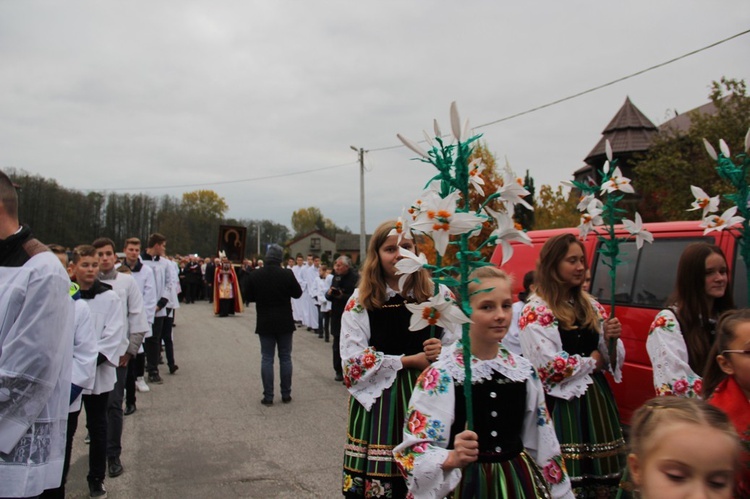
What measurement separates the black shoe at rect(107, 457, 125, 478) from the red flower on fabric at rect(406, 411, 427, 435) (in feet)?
12.9

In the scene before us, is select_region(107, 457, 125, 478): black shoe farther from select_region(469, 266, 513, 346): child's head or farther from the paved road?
select_region(469, 266, 513, 346): child's head

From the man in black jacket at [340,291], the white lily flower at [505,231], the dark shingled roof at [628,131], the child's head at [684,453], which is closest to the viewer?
the child's head at [684,453]

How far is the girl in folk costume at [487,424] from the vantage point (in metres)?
2.34

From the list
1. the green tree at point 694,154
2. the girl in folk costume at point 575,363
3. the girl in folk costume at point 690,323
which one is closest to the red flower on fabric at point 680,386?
the girl in folk costume at point 690,323

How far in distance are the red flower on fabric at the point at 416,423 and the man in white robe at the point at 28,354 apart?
5.33ft

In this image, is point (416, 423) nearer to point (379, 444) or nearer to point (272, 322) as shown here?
point (379, 444)

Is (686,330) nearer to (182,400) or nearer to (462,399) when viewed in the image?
(462,399)

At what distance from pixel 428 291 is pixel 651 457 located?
6.58ft

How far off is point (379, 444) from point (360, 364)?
0.45 meters

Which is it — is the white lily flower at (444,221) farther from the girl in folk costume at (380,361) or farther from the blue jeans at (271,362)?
the blue jeans at (271,362)

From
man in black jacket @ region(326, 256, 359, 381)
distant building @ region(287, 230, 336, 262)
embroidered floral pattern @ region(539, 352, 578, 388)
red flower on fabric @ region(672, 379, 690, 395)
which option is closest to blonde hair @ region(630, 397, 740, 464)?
red flower on fabric @ region(672, 379, 690, 395)

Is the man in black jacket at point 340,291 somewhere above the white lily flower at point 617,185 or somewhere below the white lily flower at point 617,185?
below

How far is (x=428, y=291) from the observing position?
11.8 feet

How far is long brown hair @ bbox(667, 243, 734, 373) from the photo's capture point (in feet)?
10.6
